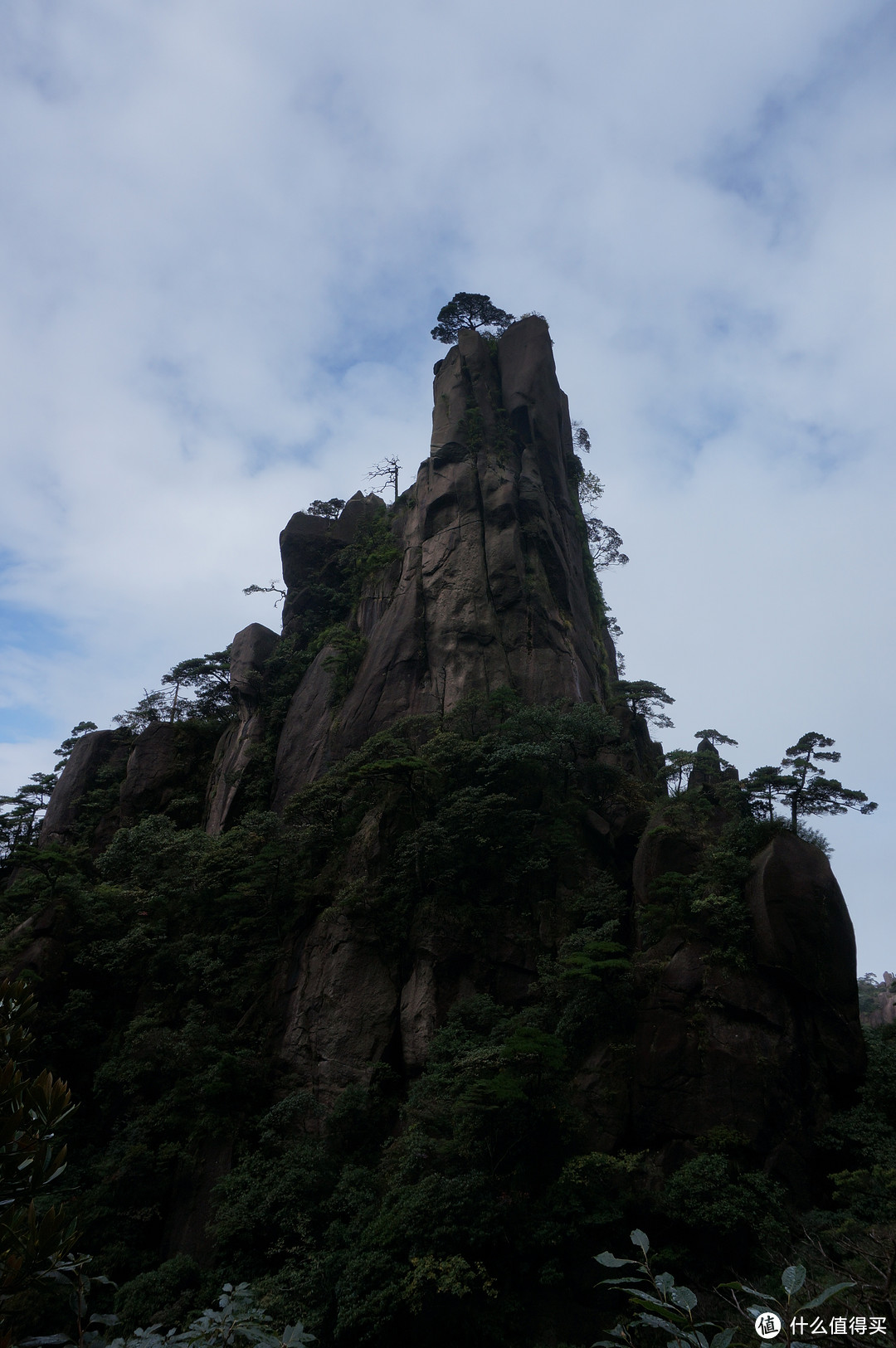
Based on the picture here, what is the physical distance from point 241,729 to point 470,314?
22684mm

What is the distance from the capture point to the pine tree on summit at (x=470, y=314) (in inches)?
1373

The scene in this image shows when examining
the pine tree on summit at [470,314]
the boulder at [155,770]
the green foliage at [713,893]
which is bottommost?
the green foliage at [713,893]

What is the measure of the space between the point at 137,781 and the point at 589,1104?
69.4 feet

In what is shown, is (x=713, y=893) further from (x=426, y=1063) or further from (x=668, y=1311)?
(x=668, y=1311)

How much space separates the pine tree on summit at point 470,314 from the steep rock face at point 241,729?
55.7ft

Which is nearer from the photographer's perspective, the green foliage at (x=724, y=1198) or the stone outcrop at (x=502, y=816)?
the green foliage at (x=724, y=1198)

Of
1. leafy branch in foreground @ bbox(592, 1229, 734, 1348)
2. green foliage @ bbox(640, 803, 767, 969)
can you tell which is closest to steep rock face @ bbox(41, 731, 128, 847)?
green foliage @ bbox(640, 803, 767, 969)

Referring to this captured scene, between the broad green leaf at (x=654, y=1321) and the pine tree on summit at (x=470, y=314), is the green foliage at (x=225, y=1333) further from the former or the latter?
the pine tree on summit at (x=470, y=314)

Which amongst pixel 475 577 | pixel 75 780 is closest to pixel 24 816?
Answer: pixel 75 780

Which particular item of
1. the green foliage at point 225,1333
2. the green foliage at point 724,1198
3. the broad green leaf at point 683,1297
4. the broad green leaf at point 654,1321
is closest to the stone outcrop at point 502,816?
the green foliage at point 724,1198

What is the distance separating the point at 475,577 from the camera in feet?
86.9

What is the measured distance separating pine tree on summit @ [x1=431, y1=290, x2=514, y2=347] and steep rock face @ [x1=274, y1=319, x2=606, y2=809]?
1678 millimetres

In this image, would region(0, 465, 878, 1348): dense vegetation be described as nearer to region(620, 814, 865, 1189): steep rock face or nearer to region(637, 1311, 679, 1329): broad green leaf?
region(620, 814, 865, 1189): steep rock face

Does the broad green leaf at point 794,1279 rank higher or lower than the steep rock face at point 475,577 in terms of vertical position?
lower
